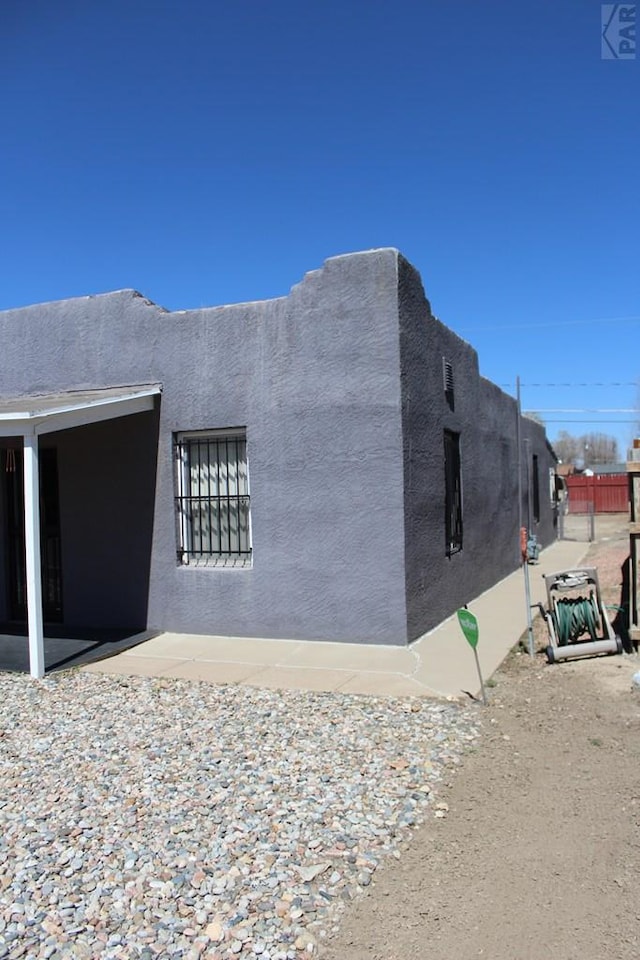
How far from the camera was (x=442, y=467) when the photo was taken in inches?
361

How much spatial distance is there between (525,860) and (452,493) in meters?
6.81

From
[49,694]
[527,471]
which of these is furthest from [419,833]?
[527,471]

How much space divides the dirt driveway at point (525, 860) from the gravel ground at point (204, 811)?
0.16 meters

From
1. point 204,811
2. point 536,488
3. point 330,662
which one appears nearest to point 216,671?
point 330,662

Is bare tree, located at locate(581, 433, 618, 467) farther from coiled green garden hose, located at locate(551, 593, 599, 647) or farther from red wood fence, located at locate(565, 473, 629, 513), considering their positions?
coiled green garden hose, located at locate(551, 593, 599, 647)

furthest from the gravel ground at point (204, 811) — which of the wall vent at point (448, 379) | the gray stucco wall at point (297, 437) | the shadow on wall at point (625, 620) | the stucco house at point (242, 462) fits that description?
the wall vent at point (448, 379)

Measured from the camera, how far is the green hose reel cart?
23.8 feet

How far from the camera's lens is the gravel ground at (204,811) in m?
3.09

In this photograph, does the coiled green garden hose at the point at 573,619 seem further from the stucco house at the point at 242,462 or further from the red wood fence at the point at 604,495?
the red wood fence at the point at 604,495

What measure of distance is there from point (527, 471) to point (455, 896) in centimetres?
1441

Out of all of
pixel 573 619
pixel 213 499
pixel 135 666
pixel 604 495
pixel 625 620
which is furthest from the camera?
pixel 604 495

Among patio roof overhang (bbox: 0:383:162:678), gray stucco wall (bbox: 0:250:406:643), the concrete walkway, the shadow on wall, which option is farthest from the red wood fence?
patio roof overhang (bbox: 0:383:162:678)

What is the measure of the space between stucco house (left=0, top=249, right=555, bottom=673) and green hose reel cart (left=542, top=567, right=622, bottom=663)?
1.44 meters

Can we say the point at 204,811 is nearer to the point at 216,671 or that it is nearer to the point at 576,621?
the point at 216,671
